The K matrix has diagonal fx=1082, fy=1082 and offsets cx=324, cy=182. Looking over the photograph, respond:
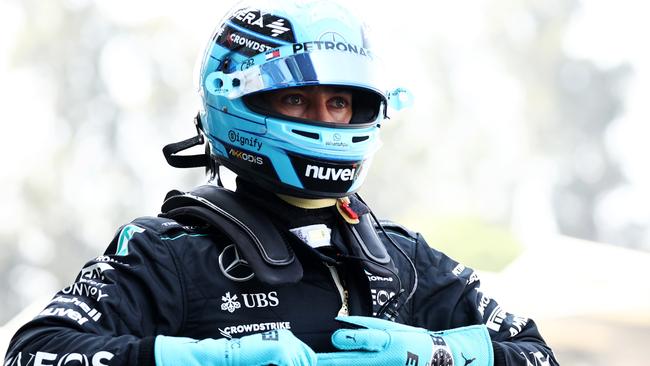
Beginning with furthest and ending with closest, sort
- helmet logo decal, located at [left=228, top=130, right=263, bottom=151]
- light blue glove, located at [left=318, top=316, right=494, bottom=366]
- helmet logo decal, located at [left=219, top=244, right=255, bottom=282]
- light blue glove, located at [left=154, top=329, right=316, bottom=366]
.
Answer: helmet logo decal, located at [left=228, top=130, right=263, bottom=151]
helmet logo decal, located at [left=219, top=244, right=255, bottom=282]
light blue glove, located at [left=318, top=316, right=494, bottom=366]
light blue glove, located at [left=154, top=329, right=316, bottom=366]

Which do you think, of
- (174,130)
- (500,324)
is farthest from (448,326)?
(174,130)

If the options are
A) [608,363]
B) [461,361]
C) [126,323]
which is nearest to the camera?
[126,323]

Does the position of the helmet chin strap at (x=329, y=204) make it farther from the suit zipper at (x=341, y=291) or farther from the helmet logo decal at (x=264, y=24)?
the helmet logo decal at (x=264, y=24)

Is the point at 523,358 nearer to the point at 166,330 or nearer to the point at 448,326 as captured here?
the point at 448,326

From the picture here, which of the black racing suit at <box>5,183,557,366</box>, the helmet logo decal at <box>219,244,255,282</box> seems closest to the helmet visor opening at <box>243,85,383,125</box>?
the black racing suit at <box>5,183,557,366</box>

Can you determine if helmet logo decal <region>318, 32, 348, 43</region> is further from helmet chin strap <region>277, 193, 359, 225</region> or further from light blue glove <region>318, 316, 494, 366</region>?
light blue glove <region>318, 316, 494, 366</region>

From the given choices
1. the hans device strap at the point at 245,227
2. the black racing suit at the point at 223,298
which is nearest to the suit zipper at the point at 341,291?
the black racing suit at the point at 223,298

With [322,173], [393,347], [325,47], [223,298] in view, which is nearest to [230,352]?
[223,298]

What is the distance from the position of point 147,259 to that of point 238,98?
0.47 m

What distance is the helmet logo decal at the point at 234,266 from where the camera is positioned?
244cm

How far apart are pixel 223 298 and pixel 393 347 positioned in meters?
0.39

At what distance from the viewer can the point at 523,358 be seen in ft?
8.41

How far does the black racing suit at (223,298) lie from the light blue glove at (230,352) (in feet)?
0.13

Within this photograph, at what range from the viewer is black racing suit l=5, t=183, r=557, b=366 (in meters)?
2.23
